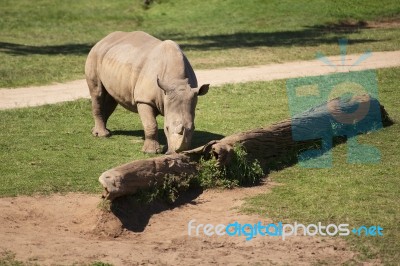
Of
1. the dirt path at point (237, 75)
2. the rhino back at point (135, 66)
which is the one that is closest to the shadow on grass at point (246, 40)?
the dirt path at point (237, 75)

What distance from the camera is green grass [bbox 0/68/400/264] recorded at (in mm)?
10039

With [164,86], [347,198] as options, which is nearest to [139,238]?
[347,198]

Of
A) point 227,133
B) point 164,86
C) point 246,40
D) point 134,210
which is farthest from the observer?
point 246,40

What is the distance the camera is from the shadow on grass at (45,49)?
2395cm

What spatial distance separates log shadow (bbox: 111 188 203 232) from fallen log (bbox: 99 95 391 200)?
0.53 feet

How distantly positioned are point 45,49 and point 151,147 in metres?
12.7

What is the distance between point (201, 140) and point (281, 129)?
1.93m

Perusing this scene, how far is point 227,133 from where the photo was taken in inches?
571

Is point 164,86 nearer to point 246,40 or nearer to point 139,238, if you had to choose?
point 139,238

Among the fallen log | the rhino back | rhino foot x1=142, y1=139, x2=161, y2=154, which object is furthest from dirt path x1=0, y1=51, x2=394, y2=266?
the rhino back

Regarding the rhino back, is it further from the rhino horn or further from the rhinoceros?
the rhino horn

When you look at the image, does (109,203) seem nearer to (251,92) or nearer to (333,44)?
(251,92)

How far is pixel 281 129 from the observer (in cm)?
1248

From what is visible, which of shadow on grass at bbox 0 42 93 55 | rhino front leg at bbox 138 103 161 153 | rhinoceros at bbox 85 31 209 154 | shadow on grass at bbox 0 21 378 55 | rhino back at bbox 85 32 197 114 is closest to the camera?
rhinoceros at bbox 85 31 209 154
